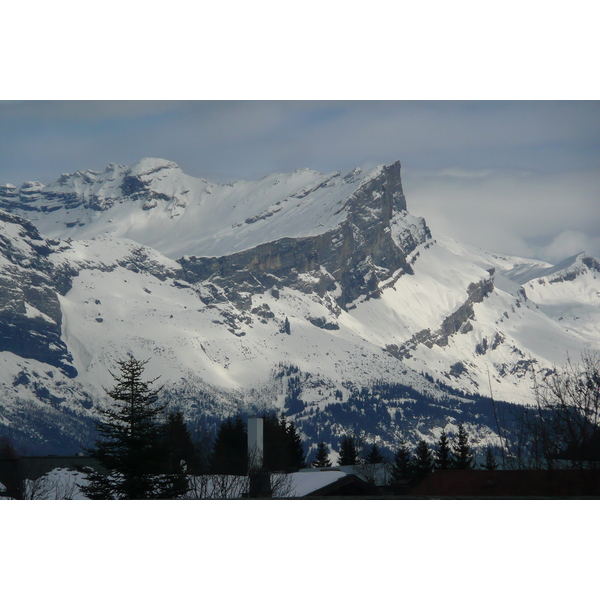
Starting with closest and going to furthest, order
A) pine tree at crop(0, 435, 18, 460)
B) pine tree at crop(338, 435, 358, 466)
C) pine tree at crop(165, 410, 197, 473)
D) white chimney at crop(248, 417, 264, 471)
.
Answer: pine tree at crop(0, 435, 18, 460) < white chimney at crop(248, 417, 264, 471) < pine tree at crop(165, 410, 197, 473) < pine tree at crop(338, 435, 358, 466)

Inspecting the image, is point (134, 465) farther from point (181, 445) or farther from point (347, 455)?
point (347, 455)

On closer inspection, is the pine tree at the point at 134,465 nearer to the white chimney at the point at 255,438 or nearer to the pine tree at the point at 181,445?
the pine tree at the point at 181,445

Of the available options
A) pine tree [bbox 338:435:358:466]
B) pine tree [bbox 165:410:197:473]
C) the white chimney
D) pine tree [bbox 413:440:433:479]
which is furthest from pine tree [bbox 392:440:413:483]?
pine tree [bbox 165:410:197:473]

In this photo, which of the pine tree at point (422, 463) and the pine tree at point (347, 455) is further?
the pine tree at point (347, 455)

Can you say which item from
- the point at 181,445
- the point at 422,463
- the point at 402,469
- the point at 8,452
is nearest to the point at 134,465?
the point at 181,445

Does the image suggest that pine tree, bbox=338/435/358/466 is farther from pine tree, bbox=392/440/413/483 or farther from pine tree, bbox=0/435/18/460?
pine tree, bbox=0/435/18/460

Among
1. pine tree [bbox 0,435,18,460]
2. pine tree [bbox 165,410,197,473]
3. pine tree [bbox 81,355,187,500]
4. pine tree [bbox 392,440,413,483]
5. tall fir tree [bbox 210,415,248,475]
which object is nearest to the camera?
pine tree [bbox 81,355,187,500]

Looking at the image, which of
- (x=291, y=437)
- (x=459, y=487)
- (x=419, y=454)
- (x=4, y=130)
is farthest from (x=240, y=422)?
(x=459, y=487)

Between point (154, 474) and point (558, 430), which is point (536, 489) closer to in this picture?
point (558, 430)


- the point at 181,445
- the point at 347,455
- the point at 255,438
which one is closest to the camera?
the point at 255,438

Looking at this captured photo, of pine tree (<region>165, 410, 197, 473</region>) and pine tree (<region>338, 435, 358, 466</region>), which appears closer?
pine tree (<region>165, 410, 197, 473</region>)

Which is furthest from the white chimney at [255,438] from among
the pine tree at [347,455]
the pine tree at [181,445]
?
the pine tree at [347,455]

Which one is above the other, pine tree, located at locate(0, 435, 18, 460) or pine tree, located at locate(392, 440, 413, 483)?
pine tree, located at locate(0, 435, 18, 460)

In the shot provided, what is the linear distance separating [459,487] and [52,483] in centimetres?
1651
